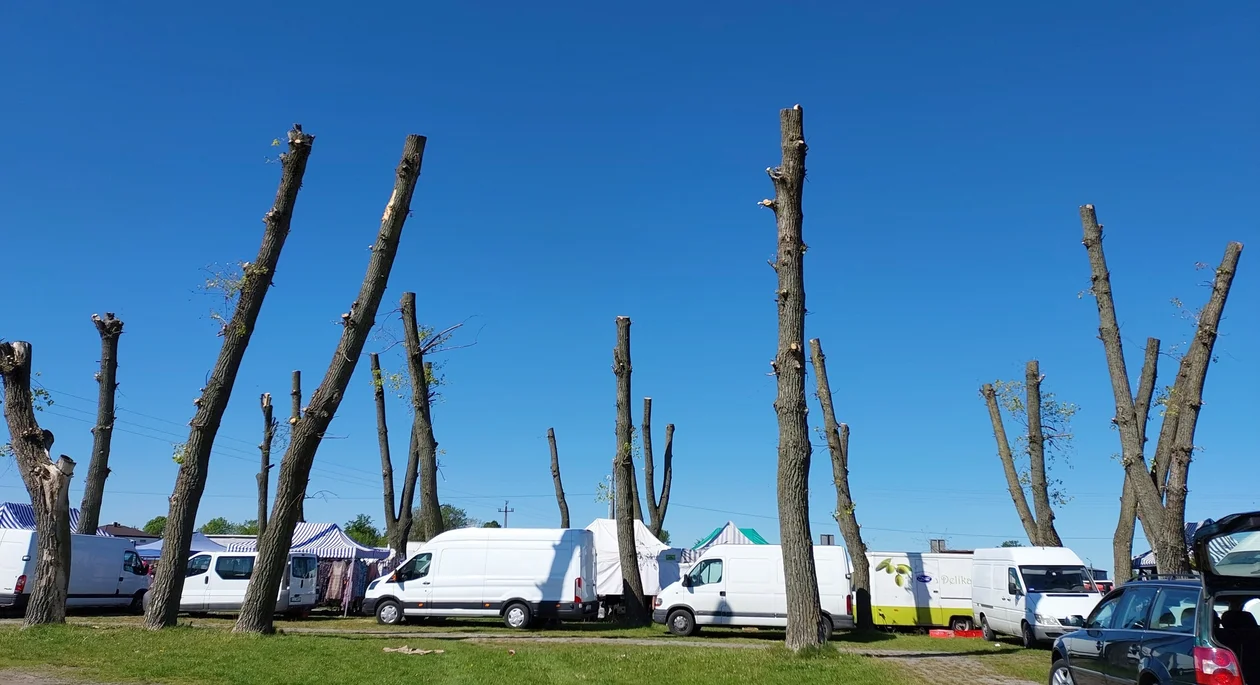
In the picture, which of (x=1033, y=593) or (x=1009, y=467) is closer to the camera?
(x=1033, y=593)

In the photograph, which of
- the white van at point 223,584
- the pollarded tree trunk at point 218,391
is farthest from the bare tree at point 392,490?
the pollarded tree trunk at point 218,391

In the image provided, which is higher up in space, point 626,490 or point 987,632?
point 626,490

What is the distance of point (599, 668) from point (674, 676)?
1.12m

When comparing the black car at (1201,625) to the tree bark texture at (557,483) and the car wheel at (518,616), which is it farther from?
the tree bark texture at (557,483)

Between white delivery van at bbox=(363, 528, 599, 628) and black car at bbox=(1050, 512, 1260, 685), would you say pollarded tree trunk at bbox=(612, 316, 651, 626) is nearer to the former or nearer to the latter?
white delivery van at bbox=(363, 528, 599, 628)

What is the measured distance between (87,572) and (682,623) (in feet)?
54.2

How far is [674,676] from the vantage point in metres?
11.0

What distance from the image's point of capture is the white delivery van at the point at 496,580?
2150 centimetres

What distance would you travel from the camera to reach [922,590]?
25062mm

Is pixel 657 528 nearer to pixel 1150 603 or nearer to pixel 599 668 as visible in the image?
pixel 599 668

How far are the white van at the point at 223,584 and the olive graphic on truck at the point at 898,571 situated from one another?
16488mm

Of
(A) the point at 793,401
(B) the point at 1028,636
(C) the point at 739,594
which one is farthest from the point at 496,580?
(B) the point at 1028,636

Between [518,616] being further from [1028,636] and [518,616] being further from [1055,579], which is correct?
[1055,579]

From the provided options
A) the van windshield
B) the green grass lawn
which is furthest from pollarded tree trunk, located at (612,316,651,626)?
the van windshield
